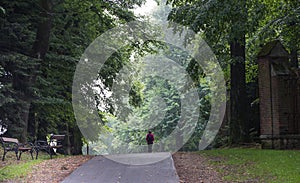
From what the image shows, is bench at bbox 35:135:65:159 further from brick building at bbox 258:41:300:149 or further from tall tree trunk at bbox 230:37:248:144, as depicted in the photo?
brick building at bbox 258:41:300:149

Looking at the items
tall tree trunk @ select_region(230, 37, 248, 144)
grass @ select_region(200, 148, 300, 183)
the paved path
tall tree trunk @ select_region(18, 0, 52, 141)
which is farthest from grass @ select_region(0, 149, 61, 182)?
tall tree trunk @ select_region(230, 37, 248, 144)

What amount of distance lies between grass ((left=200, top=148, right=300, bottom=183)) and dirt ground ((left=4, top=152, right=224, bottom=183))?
0.34 meters

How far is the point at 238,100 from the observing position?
1955 cm

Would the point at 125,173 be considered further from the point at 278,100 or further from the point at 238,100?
the point at 238,100

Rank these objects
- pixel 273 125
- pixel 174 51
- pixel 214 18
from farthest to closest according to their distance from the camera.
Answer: pixel 174 51 → pixel 273 125 → pixel 214 18

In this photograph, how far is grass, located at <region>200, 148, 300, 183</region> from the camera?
1017 cm

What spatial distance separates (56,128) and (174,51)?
1909 centimetres

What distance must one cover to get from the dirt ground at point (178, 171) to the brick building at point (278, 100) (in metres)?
2.88

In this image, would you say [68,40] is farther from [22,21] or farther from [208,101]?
[208,101]

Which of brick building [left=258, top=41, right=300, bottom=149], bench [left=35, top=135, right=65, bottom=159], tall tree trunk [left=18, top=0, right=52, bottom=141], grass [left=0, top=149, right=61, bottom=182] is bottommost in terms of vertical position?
grass [left=0, top=149, right=61, bottom=182]

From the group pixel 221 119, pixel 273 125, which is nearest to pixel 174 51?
pixel 221 119

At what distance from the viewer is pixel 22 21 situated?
19.9m

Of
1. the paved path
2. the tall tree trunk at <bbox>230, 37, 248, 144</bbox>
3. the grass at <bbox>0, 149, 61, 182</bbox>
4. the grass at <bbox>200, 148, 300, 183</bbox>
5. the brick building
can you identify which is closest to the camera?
the grass at <bbox>200, 148, 300, 183</bbox>

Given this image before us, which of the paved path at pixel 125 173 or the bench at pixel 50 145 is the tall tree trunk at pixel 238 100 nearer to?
the paved path at pixel 125 173
